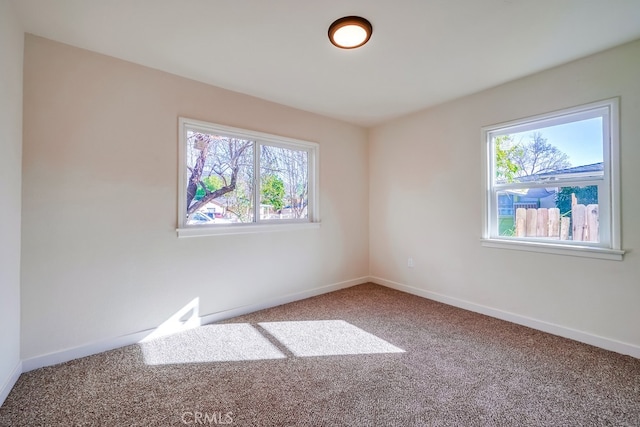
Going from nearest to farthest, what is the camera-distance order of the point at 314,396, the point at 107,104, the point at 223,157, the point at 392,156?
1. the point at 314,396
2. the point at 107,104
3. the point at 223,157
4. the point at 392,156

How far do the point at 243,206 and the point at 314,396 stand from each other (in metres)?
2.09

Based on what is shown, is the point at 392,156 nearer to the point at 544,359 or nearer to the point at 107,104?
the point at 544,359

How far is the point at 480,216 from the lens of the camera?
10.4ft

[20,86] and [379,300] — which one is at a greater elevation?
[20,86]

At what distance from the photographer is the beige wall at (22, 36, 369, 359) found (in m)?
2.11

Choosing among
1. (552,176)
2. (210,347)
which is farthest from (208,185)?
(552,176)

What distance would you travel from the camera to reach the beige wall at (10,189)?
5.66 feet

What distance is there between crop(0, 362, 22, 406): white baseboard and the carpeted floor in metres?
0.04

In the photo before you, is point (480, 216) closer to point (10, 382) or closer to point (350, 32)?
point (350, 32)

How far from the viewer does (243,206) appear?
10.7 ft

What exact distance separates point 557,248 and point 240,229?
312cm

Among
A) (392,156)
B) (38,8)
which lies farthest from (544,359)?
(38,8)

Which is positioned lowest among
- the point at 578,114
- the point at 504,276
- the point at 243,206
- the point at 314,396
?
the point at 314,396

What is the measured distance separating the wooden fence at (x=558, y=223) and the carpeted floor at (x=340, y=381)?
0.94 meters
